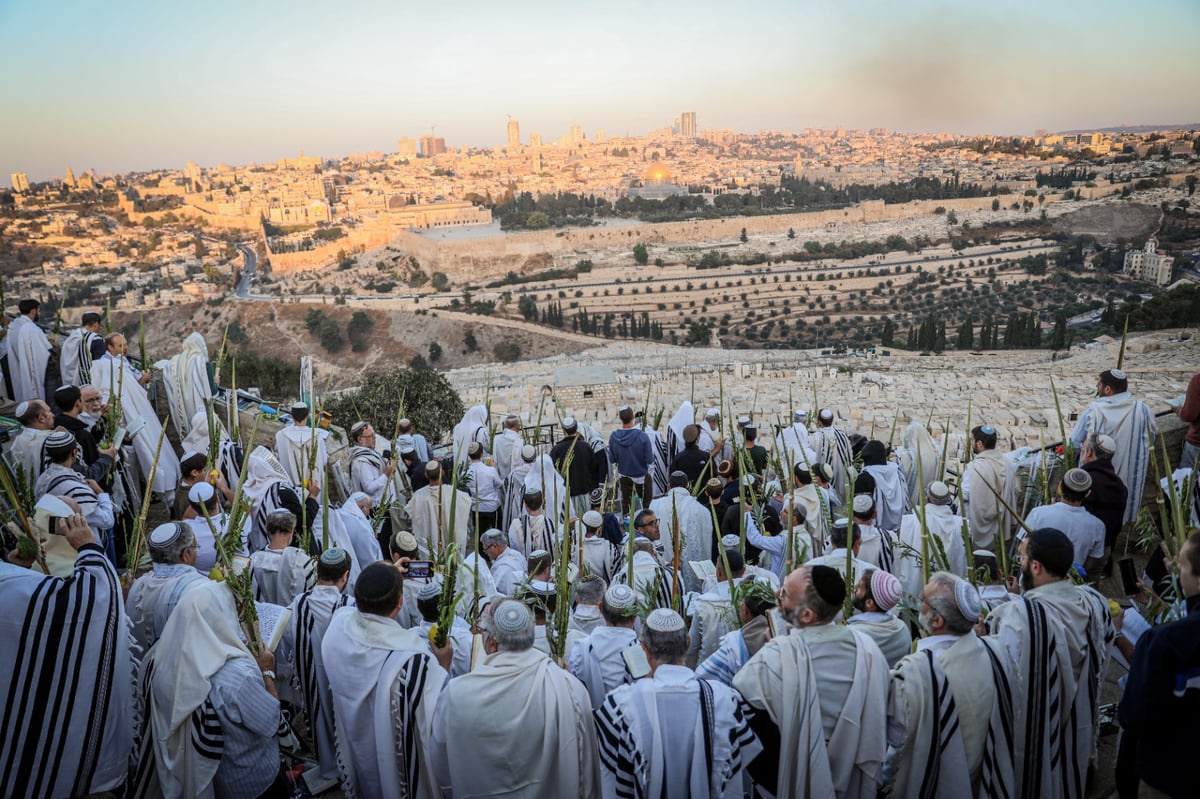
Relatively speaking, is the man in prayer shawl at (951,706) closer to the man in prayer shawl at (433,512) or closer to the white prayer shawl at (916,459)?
the man in prayer shawl at (433,512)

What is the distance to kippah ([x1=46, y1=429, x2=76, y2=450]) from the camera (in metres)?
2.81

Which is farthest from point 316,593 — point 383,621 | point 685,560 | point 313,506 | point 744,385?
point 744,385

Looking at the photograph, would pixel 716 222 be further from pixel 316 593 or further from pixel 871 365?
pixel 316 593

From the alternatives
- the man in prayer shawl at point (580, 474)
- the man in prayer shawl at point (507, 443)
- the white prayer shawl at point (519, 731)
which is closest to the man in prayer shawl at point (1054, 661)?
the white prayer shawl at point (519, 731)

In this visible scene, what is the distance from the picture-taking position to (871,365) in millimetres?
21250

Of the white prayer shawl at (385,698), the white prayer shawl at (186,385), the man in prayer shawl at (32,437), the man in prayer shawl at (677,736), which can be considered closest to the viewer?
the man in prayer shawl at (677,736)

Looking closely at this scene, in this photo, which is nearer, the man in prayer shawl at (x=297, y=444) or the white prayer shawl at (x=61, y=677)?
the white prayer shawl at (x=61, y=677)

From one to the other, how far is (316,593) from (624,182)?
93168 mm

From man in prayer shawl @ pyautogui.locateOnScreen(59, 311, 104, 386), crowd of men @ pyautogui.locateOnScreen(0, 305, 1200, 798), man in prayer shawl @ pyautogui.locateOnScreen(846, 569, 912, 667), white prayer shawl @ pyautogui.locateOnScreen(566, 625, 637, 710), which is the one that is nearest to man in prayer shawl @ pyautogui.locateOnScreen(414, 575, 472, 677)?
crowd of men @ pyautogui.locateOnScreen(0, 305, 1200, 798)

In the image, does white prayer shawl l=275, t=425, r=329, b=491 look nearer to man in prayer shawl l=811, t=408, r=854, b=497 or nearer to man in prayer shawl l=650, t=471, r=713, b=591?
man in prayer shawl l=650, t=471, r=713, b=591

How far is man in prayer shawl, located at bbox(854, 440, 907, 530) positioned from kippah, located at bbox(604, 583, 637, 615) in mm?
2239

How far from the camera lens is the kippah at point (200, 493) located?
8.89ft

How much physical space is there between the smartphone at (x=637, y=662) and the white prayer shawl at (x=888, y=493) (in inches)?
99.3

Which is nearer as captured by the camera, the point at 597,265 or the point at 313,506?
the point at 313,506
